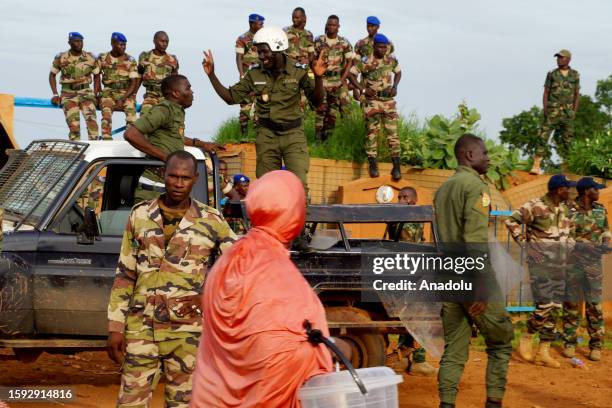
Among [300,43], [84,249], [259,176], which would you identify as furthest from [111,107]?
[84,249]

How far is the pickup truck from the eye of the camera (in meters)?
8.05

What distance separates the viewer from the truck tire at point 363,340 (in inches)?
346

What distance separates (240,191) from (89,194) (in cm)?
435

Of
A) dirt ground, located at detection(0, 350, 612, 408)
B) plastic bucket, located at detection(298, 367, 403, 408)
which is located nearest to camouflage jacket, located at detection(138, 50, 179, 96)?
dirt ground, located at detection(0, 350, 612, 408)

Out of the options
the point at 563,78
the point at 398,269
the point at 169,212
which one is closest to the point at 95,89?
the point at 563,78

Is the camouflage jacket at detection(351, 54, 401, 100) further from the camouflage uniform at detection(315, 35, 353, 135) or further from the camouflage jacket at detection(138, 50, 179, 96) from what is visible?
the camouflage jacket at detection(138, 50, 179, 96)

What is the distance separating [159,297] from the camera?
6027 millimetres

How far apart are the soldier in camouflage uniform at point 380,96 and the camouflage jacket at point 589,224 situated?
4.11 m

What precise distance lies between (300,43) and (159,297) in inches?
434

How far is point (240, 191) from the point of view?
41.4 ft

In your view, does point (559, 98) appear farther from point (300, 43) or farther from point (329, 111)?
point (300, 43)

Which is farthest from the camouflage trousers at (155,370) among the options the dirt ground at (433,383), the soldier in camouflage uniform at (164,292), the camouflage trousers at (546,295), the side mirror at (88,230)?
the camouflage trousers at (546,295)

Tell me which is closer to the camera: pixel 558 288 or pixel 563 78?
pixel 558 288

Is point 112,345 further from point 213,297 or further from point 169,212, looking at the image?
point 213,297
